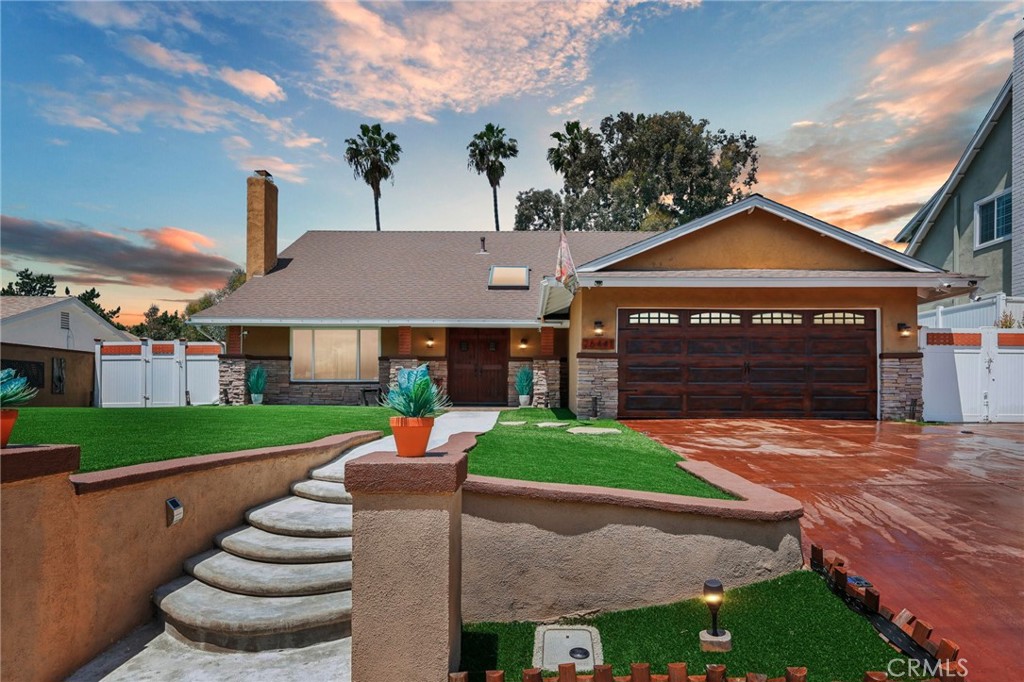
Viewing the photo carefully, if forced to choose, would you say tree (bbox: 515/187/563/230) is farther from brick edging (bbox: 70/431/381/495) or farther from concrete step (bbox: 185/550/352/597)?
concrete step (bbox: 185/550/352/597)

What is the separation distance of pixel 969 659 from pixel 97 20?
559 inches

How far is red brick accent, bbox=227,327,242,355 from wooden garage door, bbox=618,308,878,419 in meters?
11.9

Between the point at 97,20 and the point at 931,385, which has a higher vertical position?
the point at 97,20

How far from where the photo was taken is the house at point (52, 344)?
1670 cm

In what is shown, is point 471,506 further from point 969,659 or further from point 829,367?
point 829,367

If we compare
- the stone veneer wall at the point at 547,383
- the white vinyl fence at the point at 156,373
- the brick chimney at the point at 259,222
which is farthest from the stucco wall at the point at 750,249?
the white vinyl fence at the point at 156,373

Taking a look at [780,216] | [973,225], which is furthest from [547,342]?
[973,225]

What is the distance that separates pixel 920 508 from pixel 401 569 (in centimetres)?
540

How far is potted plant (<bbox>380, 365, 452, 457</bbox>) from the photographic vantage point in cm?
297

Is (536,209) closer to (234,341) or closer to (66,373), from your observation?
(234,341)

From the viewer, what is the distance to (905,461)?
7.38m

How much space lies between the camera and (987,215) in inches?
686

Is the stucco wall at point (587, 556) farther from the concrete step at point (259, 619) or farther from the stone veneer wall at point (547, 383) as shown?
the stone veneer wall at point (547, 383)

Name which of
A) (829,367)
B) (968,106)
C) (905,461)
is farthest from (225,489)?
(968,106)
